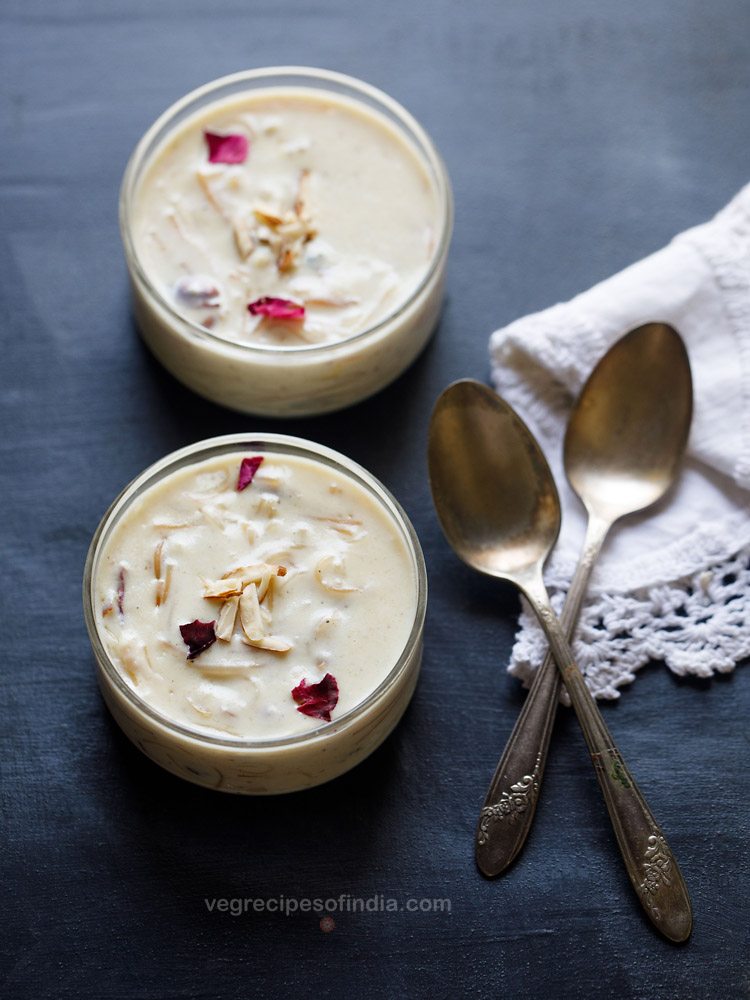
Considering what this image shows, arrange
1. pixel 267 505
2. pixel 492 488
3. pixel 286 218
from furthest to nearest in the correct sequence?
1. pixel 286 218
2. pixel 492 488
3. pixel 267 505

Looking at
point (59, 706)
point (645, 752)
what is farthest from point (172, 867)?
point (645, 752)

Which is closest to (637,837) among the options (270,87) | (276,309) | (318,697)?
(318,697)

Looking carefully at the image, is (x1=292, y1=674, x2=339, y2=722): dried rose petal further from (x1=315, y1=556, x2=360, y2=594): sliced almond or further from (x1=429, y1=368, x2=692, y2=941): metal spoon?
(x1=429, y1=368, x2=692, y2=941): metal spoon

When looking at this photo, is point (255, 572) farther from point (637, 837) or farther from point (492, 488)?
point (637, 837)

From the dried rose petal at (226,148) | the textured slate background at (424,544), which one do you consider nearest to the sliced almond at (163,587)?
the textured slate background at (424,544)

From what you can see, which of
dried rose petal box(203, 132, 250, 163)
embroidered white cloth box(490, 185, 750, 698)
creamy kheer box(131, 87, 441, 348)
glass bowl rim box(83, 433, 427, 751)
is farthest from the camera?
dried rose petal box(203, 132, 250, 163)

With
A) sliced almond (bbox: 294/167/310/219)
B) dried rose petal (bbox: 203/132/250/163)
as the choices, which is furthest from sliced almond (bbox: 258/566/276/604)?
dried rose petal (bbox: 203/132/250/163)
